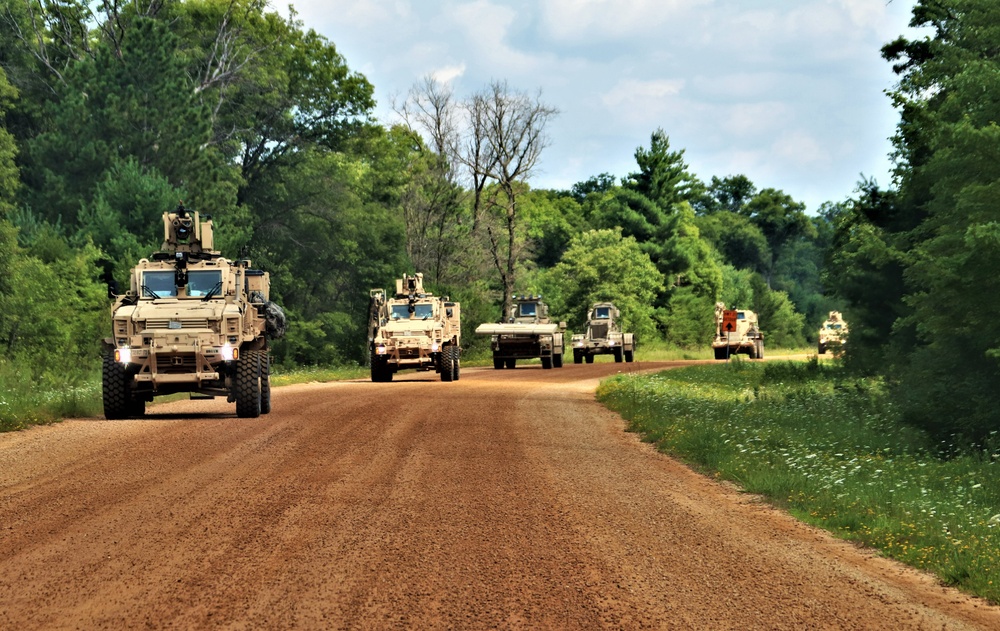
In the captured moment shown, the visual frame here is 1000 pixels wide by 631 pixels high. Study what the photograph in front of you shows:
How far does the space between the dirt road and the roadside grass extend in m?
0.40

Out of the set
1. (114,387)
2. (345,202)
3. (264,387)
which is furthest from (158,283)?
(345,202)

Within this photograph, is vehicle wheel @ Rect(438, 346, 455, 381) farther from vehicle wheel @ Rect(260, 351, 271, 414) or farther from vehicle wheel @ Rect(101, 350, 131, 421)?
vehicle wheel @ Rect(101, 350, 131, 421)

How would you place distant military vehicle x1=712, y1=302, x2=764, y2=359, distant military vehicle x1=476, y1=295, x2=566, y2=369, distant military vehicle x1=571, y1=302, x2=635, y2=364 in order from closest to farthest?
distant military vehicle x1=476, y1=295, x2=566, y2=369, distant military vehicle x1=571, y1=302, x2=635, y2=364, distant military vehicle x1=712, y1=302, x2=764, y2=359

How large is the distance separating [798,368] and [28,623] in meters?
37.2

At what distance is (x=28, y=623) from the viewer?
7.23 m

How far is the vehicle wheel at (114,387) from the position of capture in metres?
22.2

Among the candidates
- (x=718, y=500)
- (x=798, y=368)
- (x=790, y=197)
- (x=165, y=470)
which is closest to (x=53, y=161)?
(x=798, y=368)

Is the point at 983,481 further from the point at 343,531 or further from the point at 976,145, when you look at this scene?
the point at 343,531

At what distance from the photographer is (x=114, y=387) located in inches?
874

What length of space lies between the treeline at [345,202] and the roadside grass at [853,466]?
141 cm

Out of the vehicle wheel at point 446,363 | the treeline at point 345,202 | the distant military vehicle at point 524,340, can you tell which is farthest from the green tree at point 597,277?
the vehicle wheel at point 446,363

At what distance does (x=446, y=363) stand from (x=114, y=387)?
1711cm

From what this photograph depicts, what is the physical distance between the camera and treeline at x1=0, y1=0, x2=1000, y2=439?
19.3m

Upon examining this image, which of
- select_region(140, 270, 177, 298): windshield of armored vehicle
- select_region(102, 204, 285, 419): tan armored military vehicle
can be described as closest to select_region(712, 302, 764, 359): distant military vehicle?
select_region(102, 204, 285, 419): tan armored military vehicle
